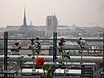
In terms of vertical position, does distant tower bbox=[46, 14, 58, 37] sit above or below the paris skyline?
below

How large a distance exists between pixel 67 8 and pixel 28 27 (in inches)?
64.6

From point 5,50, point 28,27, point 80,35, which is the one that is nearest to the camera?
point 5,50

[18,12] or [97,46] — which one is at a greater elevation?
[18,12]

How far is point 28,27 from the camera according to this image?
7828mm

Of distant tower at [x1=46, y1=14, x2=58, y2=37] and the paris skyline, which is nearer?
distant tower at [x1=46, y1=14, x2=58, y2=37]

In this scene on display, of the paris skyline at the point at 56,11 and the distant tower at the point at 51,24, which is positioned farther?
the paris skyline at the point at 56,11

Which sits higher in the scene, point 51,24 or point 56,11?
point 56,11

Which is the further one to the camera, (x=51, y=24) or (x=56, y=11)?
(x=56, y=11)

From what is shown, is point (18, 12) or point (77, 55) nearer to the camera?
point (77, 55)

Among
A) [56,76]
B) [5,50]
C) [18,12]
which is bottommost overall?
[56,76]

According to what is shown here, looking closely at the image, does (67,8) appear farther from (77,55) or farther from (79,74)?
(79,74)

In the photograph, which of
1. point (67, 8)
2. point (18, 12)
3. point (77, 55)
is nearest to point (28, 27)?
point (18, 12)

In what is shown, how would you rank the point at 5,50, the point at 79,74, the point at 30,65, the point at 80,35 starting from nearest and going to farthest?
the point at 79,74 → the point at 30,65 → the point at 5,50 → the point at 80,35

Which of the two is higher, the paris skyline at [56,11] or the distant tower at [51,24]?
the paris skyline at [56,11]
